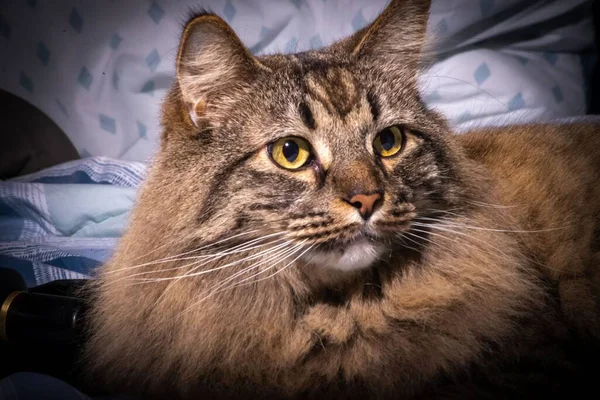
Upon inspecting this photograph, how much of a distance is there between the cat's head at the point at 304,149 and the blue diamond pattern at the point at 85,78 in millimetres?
1563

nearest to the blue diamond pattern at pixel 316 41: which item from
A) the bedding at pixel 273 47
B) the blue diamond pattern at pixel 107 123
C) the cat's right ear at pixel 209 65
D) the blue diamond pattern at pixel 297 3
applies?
the bedding at pixel 273 47

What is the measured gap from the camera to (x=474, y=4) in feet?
7.55

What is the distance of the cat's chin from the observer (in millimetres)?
959

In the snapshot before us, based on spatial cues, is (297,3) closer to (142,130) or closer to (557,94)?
(142,130)

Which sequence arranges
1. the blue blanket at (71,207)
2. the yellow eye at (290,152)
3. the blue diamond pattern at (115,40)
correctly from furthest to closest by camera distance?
the blue diamond pattern at (115,40) < the blue blanket at (71,207) < the yellow eye at (290,152)

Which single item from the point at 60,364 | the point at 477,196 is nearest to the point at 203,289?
the point at 60,364

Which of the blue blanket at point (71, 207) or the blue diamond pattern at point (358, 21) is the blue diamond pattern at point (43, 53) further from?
the blue diamond pattern at point (358, 21)

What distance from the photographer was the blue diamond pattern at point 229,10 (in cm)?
240

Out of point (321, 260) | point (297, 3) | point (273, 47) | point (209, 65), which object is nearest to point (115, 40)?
point (273, 47)

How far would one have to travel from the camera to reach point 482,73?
2.41 m

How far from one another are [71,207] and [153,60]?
33.1 inches

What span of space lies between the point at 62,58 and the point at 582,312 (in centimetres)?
246

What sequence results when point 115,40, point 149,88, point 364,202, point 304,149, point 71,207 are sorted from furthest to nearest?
point 149,88 < point 115,40 < point 71,207 < point 304,149 < point 364,202

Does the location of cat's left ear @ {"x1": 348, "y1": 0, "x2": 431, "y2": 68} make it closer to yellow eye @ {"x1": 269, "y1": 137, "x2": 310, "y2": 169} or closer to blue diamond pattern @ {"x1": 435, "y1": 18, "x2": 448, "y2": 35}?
yellow eye @ {"x1": 269, "y1": 137, "x2": 310, "y2": 169}
